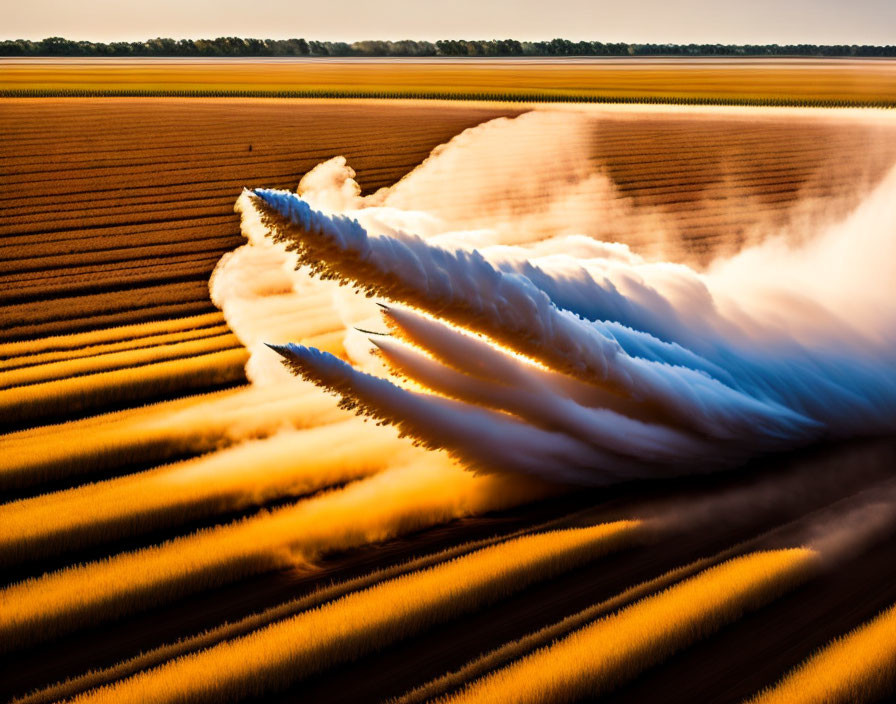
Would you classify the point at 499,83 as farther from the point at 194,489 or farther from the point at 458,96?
the point at 194,489

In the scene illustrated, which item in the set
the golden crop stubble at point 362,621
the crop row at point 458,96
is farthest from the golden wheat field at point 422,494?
the crop row at point 458,96

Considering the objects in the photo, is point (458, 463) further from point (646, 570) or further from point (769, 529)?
point (769, 529)

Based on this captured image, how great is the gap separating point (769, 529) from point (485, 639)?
3.65 metres

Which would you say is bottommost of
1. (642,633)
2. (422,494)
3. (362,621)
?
(642,633)

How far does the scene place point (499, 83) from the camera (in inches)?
3708

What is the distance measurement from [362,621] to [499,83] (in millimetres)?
92717

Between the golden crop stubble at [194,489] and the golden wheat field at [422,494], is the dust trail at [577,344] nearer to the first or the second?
the golden wheat field at [422,494]

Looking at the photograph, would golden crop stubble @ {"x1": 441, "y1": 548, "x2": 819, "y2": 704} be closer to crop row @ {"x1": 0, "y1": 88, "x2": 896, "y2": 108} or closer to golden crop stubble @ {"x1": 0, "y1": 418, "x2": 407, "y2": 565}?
golden crop stubble @ {"x1": 0, "y1": 418, "x2": 407, "y2": 565}

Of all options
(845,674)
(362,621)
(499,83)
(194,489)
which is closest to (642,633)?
(845,674)

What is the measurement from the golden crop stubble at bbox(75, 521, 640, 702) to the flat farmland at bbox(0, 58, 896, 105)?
67.1m

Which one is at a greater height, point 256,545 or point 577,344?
point 577,344

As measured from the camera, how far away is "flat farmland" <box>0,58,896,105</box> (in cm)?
7812

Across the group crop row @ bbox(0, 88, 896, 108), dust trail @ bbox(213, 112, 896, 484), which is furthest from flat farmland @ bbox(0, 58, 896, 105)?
dust trail @ bbox(213, 112, 896, 484)

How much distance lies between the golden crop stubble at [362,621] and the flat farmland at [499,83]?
67.1 metres
